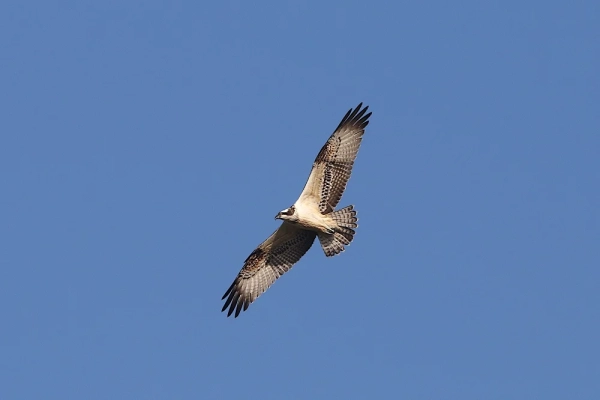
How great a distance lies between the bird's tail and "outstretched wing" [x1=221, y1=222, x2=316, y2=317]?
628 mm

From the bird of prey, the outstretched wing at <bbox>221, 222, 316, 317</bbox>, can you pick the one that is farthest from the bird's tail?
the outstretched wing at <bbox>221, 222, 316, 317</bbox>

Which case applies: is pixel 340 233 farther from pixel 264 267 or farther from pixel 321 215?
pixel 264 267

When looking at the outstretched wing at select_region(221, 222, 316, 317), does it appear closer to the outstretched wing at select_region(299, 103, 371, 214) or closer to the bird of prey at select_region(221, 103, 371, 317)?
the bird of prey at select_region(221, 103, 371, 317)

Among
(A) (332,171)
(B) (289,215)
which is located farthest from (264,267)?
(A) (332,171)

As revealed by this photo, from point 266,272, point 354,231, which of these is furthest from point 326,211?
point 266,272

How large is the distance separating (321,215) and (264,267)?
1925 mm

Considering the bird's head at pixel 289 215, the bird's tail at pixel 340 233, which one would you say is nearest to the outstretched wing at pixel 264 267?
the bird's tail at pixel 340 233

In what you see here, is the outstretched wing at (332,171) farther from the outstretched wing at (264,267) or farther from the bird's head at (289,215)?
the outstretched wing at (264,267)

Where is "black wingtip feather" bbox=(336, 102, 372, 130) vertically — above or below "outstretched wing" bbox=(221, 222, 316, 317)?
above

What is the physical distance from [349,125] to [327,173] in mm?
1146

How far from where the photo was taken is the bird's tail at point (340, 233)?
20.3 metres

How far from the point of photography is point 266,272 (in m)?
21.4

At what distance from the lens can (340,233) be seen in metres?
20.5

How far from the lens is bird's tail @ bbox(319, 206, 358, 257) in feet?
66.6
